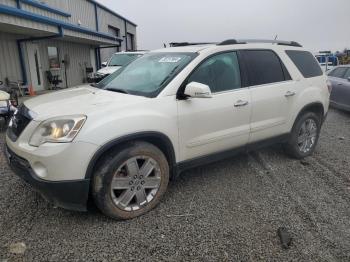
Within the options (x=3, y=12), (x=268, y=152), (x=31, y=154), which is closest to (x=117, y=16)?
(x=3, y=12)

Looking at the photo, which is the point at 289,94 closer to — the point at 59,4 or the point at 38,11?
the point at 38,11

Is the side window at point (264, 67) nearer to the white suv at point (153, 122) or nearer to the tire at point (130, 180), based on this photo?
the white suv at point (153, 122)

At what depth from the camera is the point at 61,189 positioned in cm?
275

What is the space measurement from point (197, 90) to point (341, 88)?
7.41 m

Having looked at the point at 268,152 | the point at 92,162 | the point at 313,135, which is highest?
the point at 92,162

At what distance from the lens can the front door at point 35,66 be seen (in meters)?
14.0

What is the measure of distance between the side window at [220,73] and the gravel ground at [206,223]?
50.9 inches

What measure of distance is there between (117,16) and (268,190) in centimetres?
2690

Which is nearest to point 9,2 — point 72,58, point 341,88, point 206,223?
point 72,58

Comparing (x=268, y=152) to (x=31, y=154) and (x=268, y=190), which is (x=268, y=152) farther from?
(x=31, y=154)

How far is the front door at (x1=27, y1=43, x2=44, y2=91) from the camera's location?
1402cm

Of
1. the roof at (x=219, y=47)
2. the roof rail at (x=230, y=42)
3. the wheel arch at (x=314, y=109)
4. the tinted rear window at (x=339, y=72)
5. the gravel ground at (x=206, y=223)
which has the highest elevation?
the roof rail at (x=230, y=42)

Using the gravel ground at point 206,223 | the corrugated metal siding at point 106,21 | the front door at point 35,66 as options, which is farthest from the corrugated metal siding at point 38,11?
the gravel ground at point 206,223

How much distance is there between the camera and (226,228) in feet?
10.1
